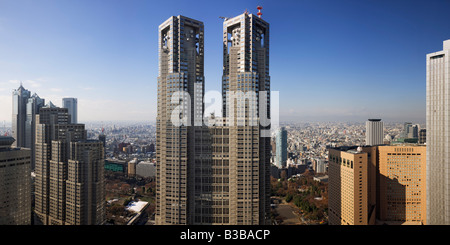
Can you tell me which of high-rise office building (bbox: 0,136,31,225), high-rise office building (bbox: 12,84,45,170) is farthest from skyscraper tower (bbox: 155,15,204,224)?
high-rise office building (bbox: 12,84,45,170)

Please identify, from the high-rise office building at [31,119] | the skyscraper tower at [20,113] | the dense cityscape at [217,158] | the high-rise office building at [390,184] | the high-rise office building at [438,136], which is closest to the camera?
the high-rise office building at [438,136]

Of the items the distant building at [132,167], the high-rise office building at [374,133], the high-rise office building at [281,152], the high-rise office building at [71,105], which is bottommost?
the distant building at [132,167]

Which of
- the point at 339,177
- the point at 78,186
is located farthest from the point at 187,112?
the point at 339,177

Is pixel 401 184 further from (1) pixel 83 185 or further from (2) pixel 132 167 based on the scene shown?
(2) pixel 132 167

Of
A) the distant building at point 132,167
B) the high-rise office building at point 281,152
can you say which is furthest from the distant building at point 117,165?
the high-rise office building at point 281,152

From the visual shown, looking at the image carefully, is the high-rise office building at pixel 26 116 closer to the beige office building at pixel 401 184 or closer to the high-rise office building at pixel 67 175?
the high-rise office building at pixel 67 175
